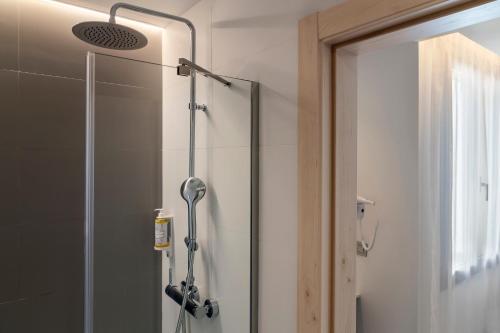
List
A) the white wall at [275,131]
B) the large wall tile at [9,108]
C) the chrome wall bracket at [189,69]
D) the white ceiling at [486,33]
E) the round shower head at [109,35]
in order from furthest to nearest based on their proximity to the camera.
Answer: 1. the white ceiling at [486,33]
2. the large wall tile at [9,108]
3. the chrome wall bracket at [189,69]
4. the white wall at [275,131]
5. the round shower head at [109,35]

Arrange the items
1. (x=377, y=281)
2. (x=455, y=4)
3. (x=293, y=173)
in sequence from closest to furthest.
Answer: (x=455, y=4) → (x=293, y=173) → (x=377, y=281)

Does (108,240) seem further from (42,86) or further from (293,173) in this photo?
(42,86)

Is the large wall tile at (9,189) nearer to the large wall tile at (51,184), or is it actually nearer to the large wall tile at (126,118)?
the large wall tile at (51,184)

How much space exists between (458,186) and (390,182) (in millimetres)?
649

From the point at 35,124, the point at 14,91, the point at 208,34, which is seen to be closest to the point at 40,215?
the point at 35,124

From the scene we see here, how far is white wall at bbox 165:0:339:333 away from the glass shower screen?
5 centimetres

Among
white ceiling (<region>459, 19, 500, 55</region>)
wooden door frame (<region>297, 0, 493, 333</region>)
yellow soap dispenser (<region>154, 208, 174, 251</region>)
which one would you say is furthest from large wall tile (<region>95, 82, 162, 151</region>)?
white ceiling (<region>459, 19, 500, 55</region>)

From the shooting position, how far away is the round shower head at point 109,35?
0.92 meters

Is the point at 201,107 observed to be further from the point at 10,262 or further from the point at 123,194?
the point at 10,262

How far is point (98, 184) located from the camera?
3.51 ft

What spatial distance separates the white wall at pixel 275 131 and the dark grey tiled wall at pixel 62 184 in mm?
378

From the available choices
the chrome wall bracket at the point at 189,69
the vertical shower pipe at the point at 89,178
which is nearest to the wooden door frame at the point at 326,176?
the chrome wall bracket at the point at 189,69

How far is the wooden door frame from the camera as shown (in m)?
0.93

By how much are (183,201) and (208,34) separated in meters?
0.74
